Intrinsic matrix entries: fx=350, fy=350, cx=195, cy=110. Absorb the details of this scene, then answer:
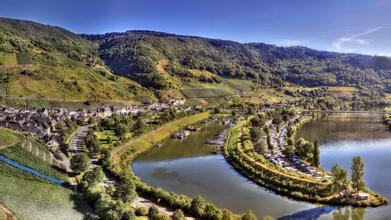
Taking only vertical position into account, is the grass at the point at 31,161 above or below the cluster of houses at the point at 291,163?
above

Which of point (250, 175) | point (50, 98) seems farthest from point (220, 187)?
point (50, 98)

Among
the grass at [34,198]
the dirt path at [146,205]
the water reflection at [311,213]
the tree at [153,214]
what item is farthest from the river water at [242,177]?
the grass at [34,198]

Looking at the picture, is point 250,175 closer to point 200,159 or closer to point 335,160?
point 200,159

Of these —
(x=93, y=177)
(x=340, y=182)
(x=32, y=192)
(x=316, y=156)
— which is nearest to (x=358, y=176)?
(x=340, y=182)

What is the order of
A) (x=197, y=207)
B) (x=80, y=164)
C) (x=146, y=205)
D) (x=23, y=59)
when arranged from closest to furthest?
(x=197, y=207), (x=146, y=205), (x=80, y=164), (x=23, y=59)

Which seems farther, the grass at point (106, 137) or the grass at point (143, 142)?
the grass at point (106, 137)

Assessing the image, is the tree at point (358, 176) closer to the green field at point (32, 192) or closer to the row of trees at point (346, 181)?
the row of trees at point (346, 181)

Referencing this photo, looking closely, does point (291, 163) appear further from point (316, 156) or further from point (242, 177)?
point (242, 177)
